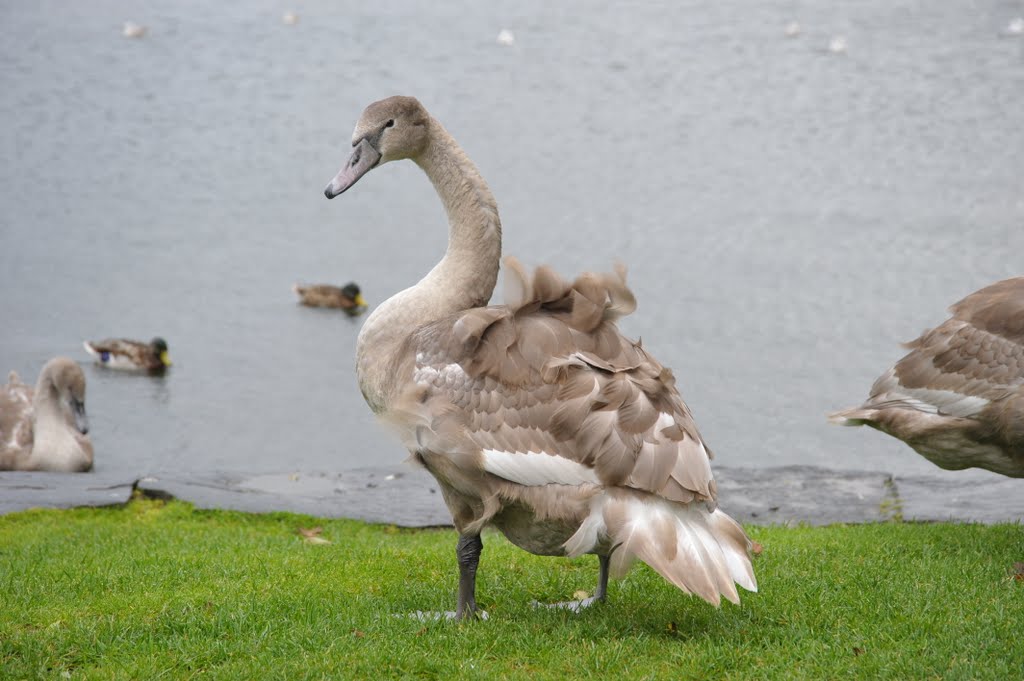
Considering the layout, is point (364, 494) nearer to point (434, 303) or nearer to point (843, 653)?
point (434, 303)

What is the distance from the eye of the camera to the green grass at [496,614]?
17.2ft

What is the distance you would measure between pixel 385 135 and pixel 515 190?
1259 cm

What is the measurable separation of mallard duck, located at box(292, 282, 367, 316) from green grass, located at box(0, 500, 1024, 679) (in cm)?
765

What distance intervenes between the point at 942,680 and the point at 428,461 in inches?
98.0

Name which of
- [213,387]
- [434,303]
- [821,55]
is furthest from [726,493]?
[821,55]

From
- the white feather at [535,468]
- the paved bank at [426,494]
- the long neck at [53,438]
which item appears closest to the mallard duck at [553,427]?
the white feather at [535,468]

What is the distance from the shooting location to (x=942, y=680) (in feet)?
16.5

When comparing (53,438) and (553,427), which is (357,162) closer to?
(553,427)

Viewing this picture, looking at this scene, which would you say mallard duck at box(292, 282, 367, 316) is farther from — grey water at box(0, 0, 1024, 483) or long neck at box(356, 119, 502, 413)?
long neck at box(356, 119, 502, 413)

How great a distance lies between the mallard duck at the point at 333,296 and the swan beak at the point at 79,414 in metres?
4.55

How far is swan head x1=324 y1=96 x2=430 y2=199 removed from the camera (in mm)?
6504

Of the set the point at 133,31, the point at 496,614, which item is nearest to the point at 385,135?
the point at 496,614

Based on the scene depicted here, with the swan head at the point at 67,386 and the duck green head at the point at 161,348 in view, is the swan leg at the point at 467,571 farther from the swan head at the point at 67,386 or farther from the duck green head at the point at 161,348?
the duck green head at the point at 161,348

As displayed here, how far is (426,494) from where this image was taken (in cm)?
1016
